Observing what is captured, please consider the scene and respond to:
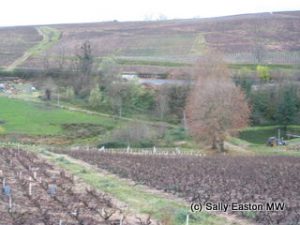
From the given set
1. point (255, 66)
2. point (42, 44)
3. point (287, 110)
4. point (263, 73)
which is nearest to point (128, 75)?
point (263, 73)

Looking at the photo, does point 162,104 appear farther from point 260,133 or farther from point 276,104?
point 276,104

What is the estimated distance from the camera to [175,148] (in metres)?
53.1

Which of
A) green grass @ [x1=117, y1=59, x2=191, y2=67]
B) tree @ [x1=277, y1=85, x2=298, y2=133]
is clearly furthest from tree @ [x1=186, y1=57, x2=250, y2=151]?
green grass @ [x1=117, y1=59, x2=191, y2=67]

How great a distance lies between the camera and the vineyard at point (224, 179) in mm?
21609

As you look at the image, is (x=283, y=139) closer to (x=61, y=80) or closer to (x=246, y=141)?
(x=246, y=141)

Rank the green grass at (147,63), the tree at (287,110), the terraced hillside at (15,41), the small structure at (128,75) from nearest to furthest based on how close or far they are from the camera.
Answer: the tree at (287,110) → the small structure at (128,75) → the green grass at (147,63) → the terraced hillside at (15,41)

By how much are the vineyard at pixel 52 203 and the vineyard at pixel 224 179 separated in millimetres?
3460

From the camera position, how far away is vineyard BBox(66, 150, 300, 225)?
2161cm

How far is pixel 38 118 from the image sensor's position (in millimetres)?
63875

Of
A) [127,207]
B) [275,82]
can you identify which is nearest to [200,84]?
[275,82]

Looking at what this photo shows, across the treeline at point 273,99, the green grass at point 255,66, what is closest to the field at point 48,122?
the treeline at point 273,99

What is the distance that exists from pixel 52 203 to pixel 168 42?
93583 mm

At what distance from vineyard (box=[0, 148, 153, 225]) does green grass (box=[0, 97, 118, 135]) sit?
3194 centimetres

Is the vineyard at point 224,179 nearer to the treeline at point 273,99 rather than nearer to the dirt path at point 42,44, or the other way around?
the treeline at point 273,99
